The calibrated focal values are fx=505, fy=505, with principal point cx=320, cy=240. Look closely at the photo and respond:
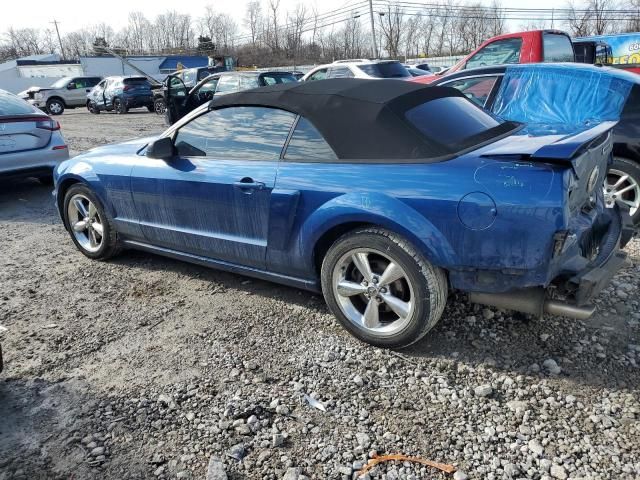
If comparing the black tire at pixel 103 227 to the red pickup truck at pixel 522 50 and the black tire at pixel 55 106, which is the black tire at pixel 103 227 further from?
the black tire at pixel 55 106

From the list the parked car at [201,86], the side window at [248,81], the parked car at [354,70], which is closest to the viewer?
the parked car at [201,86]

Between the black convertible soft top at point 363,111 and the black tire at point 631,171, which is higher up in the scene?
the black convertible soft top at point 363,111

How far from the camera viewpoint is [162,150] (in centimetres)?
376

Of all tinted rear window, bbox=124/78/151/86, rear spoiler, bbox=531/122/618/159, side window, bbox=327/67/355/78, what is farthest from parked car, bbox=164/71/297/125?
tinted rear window, bbox=124/78/151/86

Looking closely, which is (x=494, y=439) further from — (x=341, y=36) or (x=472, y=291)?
(x=341, y=36)

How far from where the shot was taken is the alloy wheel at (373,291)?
2.93 meters

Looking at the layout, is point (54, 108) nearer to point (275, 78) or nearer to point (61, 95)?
point (61, 95)

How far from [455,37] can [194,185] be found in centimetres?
6470

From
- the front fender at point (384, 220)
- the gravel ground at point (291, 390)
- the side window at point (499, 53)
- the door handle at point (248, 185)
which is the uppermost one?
the side window at point (499, 53)

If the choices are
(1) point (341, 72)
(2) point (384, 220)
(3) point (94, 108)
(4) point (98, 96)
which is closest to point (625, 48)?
(1) point (341, 72)

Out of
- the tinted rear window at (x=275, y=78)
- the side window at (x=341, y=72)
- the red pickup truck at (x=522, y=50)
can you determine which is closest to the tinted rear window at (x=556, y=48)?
the red pickup truck at (x=522, y=50)

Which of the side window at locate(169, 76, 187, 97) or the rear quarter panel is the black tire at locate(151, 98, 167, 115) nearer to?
the side window at locate(169, 76, 187, 97)

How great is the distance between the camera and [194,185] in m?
3.63

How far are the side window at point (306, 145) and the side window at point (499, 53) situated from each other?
6459mm
